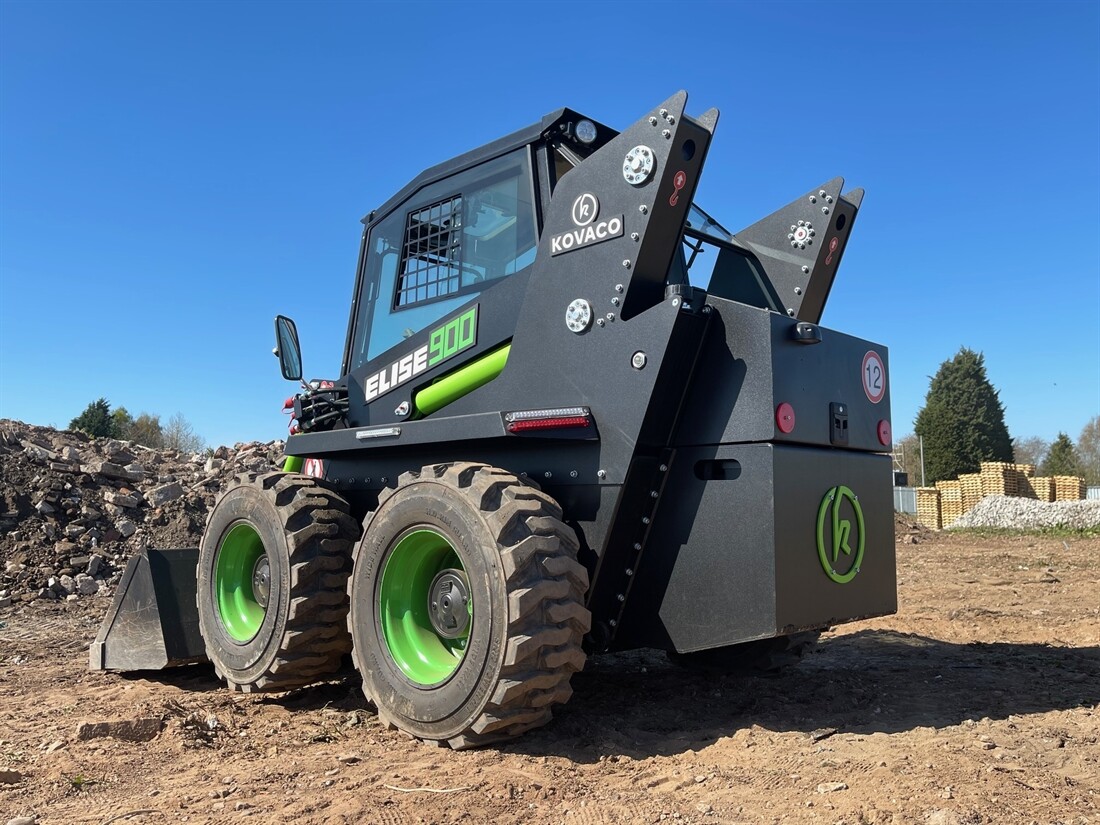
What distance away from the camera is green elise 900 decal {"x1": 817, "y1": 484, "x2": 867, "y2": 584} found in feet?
13.1

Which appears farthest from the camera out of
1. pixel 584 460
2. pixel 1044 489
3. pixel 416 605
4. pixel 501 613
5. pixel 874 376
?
pixel 1044 489

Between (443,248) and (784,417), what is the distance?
238 centimetres

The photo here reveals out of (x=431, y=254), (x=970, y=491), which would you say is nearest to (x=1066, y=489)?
(x=970, y=491)

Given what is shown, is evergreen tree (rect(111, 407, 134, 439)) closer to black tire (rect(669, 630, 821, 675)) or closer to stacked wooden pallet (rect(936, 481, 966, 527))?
stacked wooden pallet (rect(936, 481, 966, 527))

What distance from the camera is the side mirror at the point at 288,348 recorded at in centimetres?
598

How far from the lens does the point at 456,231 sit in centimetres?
514

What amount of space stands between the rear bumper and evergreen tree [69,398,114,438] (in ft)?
140

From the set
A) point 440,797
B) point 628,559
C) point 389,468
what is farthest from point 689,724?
point 389,468

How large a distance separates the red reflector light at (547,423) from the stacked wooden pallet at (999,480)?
28.3m

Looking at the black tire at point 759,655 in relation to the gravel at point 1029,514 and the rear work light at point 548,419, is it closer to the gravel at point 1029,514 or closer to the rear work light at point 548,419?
the rear work light at point 548,419

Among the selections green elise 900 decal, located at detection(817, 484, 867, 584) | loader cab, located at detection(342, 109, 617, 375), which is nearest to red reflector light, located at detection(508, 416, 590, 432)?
loader cab, located at detection(342, 109, 617, 375)

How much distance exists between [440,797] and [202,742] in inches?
63.0

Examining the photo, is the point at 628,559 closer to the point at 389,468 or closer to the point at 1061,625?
the point at 389,468

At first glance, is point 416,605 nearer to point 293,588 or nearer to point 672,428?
point 293,588
